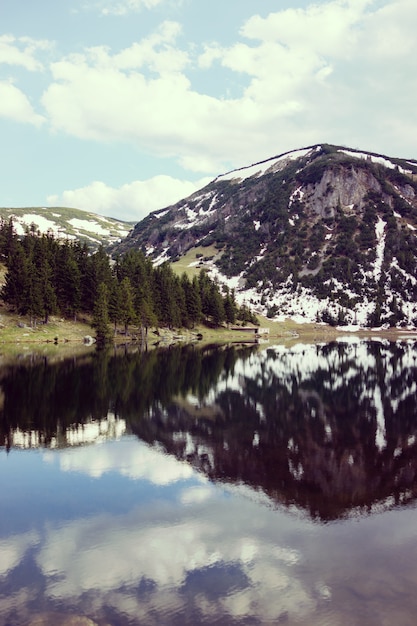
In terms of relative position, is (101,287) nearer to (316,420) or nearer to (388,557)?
(316,420)

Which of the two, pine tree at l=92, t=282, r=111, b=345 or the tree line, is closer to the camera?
the tree line

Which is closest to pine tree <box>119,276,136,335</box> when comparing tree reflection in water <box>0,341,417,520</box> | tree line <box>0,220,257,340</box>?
tree line <box>0,220,257,340</box>

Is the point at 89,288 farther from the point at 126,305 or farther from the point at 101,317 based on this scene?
the point at 101,317

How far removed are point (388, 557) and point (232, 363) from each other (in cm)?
6593

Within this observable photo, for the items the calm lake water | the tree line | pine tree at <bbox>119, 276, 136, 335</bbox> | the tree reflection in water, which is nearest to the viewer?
the calm lake water

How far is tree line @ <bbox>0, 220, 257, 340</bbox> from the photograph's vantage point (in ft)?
358

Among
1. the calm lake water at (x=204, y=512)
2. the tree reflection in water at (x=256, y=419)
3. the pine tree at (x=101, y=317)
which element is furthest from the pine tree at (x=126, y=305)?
the calm lake water at (x=204, y=512)

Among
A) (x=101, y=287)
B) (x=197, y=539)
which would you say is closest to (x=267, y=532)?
(x=197, y=539)

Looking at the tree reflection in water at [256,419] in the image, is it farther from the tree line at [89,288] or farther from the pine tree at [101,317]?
the tree line at [89,288]

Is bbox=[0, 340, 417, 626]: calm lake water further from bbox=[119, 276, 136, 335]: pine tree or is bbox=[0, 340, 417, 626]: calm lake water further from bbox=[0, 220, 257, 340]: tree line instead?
bbox=[119, 276, 136, 335]: pine tree

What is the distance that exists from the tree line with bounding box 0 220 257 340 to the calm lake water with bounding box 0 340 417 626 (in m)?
65.9

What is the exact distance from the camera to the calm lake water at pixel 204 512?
14453mm

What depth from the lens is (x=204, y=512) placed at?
70.1 ft

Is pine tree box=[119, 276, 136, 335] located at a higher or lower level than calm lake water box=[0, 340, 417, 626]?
higher
